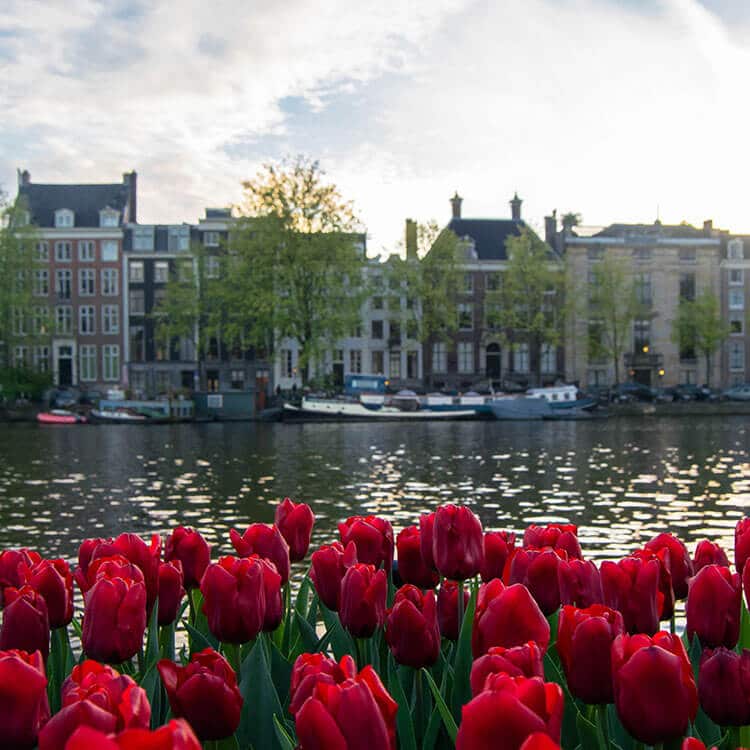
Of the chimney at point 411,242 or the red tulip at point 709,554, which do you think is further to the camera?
the chimney at point 411,242

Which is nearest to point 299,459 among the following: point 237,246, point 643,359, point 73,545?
point 73,545

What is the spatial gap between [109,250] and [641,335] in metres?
31.1

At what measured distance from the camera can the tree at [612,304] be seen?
166 feet

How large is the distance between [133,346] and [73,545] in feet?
146

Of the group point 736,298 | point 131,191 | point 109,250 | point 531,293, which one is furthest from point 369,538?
point 736,298

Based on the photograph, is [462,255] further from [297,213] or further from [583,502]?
[583,502]

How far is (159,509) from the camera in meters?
11.1

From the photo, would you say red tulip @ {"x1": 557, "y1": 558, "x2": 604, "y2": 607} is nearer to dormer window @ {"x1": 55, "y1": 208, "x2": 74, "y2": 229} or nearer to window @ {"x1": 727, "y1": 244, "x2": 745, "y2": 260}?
dormer window @ {"x1": 55, "y1": 208, "x2": 74, "y2": 229}

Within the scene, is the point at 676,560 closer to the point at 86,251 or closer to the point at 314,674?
the point at 314,674

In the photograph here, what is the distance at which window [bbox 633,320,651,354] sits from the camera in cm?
5559

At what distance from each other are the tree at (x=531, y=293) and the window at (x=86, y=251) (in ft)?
73.2

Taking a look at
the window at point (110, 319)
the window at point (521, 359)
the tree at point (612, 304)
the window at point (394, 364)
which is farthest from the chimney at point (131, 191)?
the tree at point (612, 304)

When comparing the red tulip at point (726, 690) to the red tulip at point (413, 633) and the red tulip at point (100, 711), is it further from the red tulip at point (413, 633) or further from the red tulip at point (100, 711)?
the red tulip at point (100, 711)

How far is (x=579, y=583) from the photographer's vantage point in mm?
2162
